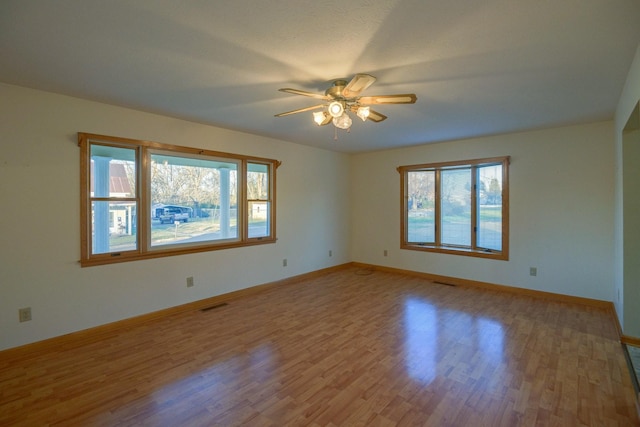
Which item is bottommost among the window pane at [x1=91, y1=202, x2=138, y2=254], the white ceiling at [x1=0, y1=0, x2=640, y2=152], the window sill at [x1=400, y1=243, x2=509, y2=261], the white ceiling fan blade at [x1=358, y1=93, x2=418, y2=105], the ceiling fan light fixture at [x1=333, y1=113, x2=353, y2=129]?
the window sill at [x1=400, y1=243, x2=509, y2=261]

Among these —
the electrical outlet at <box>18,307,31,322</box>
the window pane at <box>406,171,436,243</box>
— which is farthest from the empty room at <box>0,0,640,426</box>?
the window pane at <box>406,171,436,243</box>

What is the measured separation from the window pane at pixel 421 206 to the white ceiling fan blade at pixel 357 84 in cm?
360

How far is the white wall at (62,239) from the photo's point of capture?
273 centimetres

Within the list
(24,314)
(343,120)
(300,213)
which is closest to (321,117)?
(343,120)

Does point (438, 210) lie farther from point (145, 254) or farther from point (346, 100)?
point (145, 254)

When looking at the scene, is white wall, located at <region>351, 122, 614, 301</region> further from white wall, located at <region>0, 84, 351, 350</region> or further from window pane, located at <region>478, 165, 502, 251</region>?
white wall, located at <region>0, 84, 351, 350</region>

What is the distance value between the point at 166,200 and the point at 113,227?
2.20 ft

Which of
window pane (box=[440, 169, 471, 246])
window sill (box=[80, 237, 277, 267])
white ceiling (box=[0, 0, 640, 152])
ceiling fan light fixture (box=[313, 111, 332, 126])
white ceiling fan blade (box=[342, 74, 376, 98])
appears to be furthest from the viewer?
window pane (box=[440, 169, 471, 246])

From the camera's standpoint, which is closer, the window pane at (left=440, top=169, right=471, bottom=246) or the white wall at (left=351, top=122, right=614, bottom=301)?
the white wall at (left=351, top=122, right=614, bottom=301)

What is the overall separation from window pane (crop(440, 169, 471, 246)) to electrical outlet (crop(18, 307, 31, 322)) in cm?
572

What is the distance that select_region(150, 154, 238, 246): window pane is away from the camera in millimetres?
3770

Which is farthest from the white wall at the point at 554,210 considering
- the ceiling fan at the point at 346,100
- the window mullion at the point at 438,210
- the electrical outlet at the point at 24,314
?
the electrical outlet at the point at 24,314

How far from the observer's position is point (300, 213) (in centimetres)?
545

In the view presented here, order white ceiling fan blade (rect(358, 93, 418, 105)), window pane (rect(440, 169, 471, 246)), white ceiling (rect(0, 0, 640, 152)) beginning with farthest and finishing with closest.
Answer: window pane (rect(440, 169, 471, 246)), white ceiling fan blade (rect(358, 93, 418, 105)), white ceiling (rect(0, 0, 640, 152))
